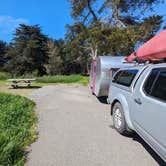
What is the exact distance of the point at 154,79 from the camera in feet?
15.1

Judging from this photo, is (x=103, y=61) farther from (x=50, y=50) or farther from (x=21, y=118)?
(x=50, y=50)

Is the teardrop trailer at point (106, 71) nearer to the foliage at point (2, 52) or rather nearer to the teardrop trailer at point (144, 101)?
the teardrop trailer at point (144, 101)

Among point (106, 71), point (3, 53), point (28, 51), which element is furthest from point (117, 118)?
point (3, 53)

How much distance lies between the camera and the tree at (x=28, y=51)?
163 feet

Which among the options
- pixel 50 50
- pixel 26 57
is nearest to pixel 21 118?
pixel 50 50

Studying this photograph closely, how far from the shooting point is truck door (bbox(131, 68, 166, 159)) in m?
3.81

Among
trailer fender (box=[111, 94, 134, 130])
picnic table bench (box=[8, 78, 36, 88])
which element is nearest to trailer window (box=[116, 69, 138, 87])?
trailer fender (box=[111, 94, 134, 130])

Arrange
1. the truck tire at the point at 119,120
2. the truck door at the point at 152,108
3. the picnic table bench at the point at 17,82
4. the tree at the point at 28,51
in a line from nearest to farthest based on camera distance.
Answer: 1. the truck door at the point at 152,108
2. the truck tire at the point at 119,120
3. the picnic table bench at the point at 17,82
4. the tree at the point at 28,51

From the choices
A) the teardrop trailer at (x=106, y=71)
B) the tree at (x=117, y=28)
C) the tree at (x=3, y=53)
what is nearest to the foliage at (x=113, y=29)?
the tree at (x=117, y=28)

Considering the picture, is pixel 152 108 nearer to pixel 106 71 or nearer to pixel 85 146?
pixel 85 146

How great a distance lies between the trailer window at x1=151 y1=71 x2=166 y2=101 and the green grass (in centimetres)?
261

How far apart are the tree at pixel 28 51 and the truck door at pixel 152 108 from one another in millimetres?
43438

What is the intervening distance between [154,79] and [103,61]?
271 inches

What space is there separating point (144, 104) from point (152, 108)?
405mm
